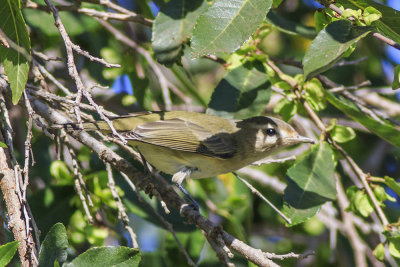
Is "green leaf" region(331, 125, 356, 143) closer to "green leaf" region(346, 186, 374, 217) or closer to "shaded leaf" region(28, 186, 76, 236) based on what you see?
"green leaf" region(346, 186, 374, 217)

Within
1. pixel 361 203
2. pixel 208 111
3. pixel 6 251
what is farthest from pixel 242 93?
pixel 6 251

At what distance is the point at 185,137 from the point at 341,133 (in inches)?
42.0

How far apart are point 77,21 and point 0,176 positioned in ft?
5.85

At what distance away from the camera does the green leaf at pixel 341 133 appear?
10.2 ft

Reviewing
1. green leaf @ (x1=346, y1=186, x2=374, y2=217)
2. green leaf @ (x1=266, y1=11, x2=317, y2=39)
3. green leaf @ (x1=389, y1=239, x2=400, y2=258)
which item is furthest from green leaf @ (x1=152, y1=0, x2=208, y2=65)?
green leaf @ (x1=389, y1=239, x2=400, y2=258)

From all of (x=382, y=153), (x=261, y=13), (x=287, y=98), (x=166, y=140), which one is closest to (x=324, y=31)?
(x=261, y=13)

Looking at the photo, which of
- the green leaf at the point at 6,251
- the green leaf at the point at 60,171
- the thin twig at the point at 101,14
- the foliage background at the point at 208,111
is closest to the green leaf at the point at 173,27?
the foliage background at the point at 208,111

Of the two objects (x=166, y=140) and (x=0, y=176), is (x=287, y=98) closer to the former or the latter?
(x=166, y=140)

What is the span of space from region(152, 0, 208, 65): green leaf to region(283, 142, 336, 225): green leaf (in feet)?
3.13

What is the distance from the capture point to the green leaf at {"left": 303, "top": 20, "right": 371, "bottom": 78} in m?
2.19

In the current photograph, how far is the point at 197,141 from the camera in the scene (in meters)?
3.73

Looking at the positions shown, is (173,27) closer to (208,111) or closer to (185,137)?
(208,111)

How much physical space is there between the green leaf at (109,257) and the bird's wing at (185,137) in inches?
47.9

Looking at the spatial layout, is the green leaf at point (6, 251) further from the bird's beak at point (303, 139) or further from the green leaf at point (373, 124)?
the bird's beak at point (303, 139)
